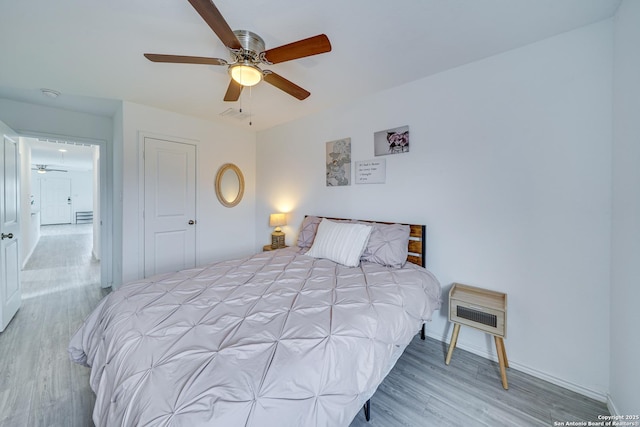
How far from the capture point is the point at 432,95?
7.31 feet

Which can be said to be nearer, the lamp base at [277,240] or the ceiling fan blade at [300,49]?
the ceiling fan blade at [300,49]

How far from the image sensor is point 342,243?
7.39 ft

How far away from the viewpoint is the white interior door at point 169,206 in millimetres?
3064

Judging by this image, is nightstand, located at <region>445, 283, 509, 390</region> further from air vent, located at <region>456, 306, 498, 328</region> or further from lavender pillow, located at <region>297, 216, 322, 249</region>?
lavender pillow, located at <region>297, 216, 322, 249</region>

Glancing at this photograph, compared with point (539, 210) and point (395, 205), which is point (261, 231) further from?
point (539, 210)

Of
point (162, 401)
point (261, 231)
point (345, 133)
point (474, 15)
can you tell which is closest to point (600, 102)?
point (474, 15)

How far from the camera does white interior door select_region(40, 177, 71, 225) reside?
9.58 metres

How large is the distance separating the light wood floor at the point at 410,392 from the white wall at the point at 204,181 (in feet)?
3.30

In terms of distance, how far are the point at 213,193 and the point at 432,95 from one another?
10.4ft

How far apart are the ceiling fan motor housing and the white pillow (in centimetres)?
156

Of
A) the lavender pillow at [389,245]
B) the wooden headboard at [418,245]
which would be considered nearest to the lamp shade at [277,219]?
the lavender pillow at [389,245]

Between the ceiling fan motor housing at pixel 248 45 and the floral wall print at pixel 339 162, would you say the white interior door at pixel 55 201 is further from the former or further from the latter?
the ceiling fan motor housing at pixel 248 45

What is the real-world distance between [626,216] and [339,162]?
227 centimetres

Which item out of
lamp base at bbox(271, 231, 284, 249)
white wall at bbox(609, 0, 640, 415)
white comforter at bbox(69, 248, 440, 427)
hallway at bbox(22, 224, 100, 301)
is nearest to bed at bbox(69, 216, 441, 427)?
white comforter at bbox(69, 248, 440, 427)
